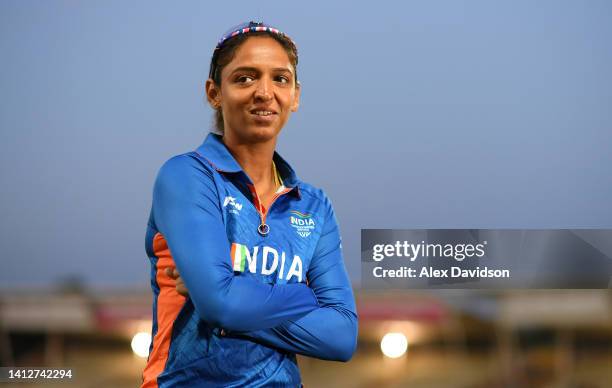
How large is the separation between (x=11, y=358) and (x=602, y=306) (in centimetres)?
325

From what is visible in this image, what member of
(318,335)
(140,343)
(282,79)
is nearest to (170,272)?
(318,335)

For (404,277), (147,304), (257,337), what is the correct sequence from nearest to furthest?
(257,337)
(147,304)
(404,277)

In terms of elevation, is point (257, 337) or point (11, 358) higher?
point (11, 358)

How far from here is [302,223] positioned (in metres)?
1.15

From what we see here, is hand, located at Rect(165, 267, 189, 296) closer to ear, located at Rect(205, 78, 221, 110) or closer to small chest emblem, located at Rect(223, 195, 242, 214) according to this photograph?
small chest emblem, located at Rect(223, 195, 242, 214)

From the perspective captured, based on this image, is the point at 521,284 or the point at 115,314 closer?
the point at 115,314

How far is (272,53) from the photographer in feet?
3.71

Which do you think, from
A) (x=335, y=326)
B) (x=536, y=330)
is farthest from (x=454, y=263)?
(x=335, y=326)

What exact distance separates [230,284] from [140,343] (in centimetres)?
316

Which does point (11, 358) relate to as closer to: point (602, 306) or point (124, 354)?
point (124, 354)

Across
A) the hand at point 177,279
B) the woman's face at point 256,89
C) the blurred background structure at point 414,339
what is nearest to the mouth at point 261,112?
the woman's face at point 256,89

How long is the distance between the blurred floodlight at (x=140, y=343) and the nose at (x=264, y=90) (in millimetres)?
3088

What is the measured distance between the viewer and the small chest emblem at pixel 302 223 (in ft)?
3.73

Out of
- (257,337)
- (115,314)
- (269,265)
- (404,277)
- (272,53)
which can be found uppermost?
(404,277)
